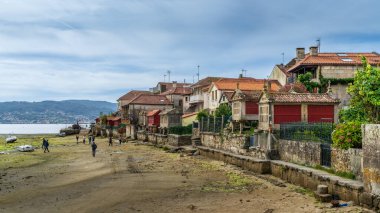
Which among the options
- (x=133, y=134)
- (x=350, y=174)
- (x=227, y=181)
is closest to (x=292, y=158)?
(x=227, y=181)

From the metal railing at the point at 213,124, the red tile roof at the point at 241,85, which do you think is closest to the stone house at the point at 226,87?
the red tile roof at the point at 241,85

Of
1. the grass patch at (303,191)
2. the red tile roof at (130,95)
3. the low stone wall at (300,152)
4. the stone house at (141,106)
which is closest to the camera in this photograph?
the grass patch at (303,191)

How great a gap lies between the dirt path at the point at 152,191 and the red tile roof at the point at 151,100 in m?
59.6

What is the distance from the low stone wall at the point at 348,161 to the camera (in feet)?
58.5

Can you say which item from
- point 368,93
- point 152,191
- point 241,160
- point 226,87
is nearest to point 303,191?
point 152,191

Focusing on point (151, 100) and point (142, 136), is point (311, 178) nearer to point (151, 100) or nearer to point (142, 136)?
point (142, 136)

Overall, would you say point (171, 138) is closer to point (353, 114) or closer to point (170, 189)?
point (353, 114)

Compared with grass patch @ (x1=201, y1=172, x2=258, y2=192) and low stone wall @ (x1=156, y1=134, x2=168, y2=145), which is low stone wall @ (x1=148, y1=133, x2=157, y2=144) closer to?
low stone wall @ (x1=156, y1=134, x2=168, y2=145)

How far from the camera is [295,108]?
110ft

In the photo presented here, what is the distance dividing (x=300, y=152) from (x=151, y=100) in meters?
70.6

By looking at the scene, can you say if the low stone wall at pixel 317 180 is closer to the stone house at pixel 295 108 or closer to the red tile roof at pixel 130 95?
the stone house at pixel 295 108

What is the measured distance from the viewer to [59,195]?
70.4 ft

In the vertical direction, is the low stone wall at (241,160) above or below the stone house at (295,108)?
below

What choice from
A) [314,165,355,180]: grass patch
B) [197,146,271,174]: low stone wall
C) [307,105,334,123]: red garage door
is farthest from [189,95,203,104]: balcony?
[314,165,355,180]: grass patch
